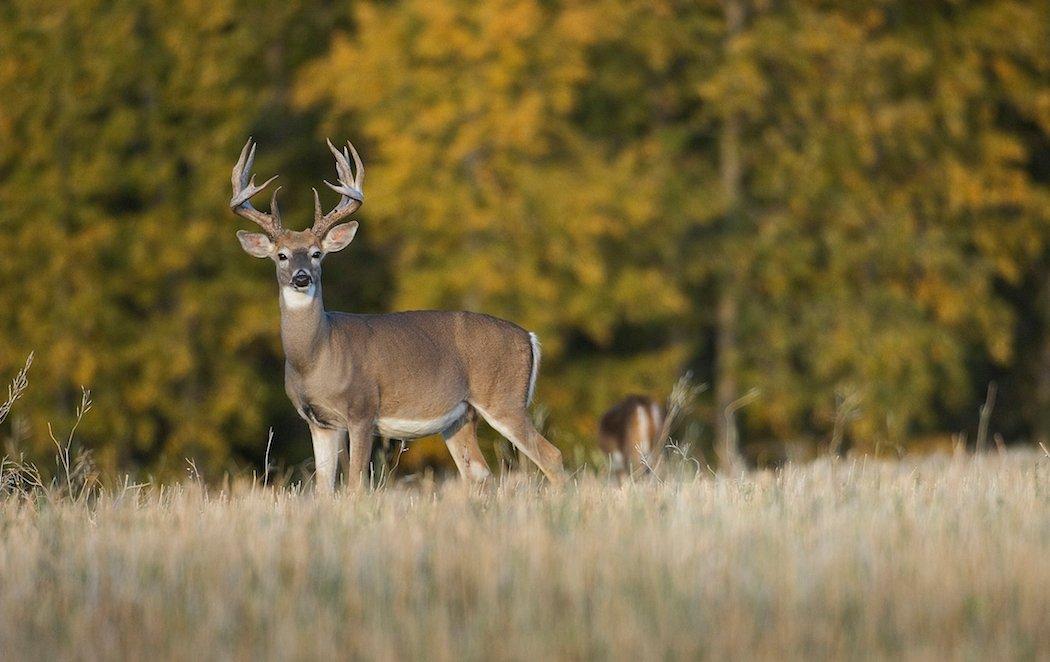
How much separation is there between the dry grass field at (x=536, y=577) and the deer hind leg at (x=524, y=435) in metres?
2.30

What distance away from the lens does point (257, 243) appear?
30.2ft

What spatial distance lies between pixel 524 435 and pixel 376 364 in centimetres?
91

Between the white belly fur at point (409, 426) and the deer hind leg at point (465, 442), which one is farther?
the deer hind leg at point (465, 442)

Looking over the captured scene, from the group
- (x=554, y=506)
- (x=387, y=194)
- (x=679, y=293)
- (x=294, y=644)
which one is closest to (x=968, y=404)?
(x=679, y=293)

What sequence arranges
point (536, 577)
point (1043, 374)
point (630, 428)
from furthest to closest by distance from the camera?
point (1043, 374), point (630, 428), point (536, 577)

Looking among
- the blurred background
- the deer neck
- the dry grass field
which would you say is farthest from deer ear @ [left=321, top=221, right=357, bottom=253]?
the blurred background

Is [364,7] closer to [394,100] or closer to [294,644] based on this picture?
[394,100]

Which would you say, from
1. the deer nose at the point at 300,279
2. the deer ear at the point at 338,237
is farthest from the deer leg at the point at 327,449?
the deer ear at the point at 338,237

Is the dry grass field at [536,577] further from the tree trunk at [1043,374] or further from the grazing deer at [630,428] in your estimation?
the tree trunk at [1043,374]

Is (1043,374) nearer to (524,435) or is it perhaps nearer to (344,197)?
(524,435)

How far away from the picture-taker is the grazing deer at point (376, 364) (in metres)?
8.80

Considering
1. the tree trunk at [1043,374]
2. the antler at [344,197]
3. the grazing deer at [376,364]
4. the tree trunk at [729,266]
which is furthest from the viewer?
the tree trunk at [1043,374]

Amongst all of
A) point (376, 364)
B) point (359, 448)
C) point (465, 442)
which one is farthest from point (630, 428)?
point (359, 448)

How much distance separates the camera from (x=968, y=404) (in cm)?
2541
